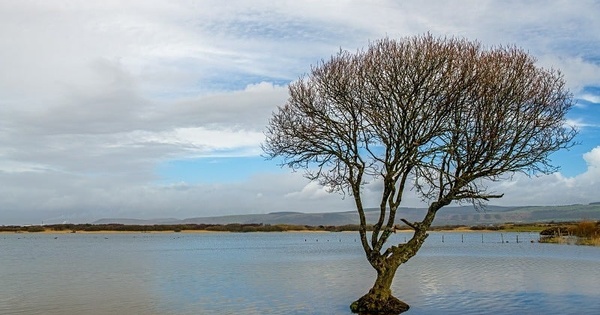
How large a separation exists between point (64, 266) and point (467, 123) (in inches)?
1745

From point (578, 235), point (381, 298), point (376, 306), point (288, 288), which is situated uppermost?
point (578, 235)

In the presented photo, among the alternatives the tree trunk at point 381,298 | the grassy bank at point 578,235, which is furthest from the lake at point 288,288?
the grassy bank at point 578,235

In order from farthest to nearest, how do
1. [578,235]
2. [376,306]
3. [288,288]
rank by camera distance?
[578,235]
[288,288]
[376,306]

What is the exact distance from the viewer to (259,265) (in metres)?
55.8

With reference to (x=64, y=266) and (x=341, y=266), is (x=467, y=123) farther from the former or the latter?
(x=64, y=266)

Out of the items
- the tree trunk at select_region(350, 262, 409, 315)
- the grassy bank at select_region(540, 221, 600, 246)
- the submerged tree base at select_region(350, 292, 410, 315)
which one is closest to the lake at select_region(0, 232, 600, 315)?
the submerged tree base at select_region(350, 292, 410, 315)

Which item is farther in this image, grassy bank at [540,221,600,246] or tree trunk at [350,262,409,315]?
grassy bank at [540,221,600,246]

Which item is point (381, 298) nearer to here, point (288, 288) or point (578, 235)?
point (288, 288)

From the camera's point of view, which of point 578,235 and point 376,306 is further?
point 578,235

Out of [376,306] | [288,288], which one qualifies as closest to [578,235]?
[288,288]

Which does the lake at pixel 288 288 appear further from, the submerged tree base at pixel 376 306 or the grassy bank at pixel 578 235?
the grassy bank at pixel 578 235

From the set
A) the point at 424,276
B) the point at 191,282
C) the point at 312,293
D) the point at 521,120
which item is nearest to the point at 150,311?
the point at 312,293

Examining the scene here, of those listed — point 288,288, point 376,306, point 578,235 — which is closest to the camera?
point 376,306

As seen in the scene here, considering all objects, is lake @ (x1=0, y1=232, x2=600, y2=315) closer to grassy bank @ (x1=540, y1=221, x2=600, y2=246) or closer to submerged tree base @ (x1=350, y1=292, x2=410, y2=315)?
submerged tree base @ (x1=350, y1=292, x2=410, y2=315)
